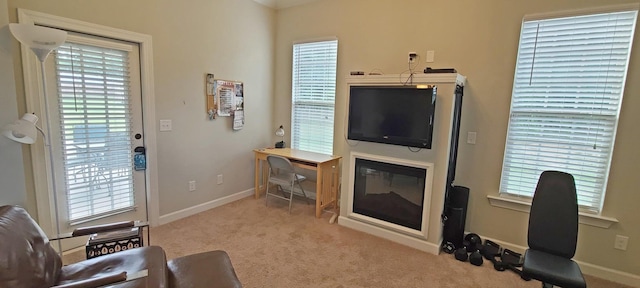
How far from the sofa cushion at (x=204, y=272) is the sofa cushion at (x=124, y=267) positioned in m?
0.07

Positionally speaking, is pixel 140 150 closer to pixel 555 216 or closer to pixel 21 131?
pixel 21 131

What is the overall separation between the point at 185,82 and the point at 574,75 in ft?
12.4

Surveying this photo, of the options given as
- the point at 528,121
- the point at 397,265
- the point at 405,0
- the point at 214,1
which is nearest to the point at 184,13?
the point at 214,1

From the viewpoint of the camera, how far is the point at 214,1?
3.45 m

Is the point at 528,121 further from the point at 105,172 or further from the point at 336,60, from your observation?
the point at 105,172

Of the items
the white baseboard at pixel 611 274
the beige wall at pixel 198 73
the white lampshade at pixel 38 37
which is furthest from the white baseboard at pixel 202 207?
the white baseboard at pixel 611 274

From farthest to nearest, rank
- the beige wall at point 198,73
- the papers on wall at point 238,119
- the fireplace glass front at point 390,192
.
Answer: the papers on wall at point 238,119 < the fireplace glass front at point 390,192 < the beige wall at point 198,73

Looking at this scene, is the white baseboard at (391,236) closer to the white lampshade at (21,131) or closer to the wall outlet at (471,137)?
the wall outlet at (471,137)

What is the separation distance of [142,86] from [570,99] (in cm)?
398

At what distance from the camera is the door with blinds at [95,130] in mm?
2447

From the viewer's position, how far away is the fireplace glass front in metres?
2.92

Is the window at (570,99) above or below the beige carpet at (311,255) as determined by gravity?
Answer: above

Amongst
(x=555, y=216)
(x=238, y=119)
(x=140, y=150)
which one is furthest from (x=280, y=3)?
(x=555, y=216)

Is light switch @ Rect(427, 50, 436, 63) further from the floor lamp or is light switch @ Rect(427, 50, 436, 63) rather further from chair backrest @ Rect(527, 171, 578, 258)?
the floor lamp
